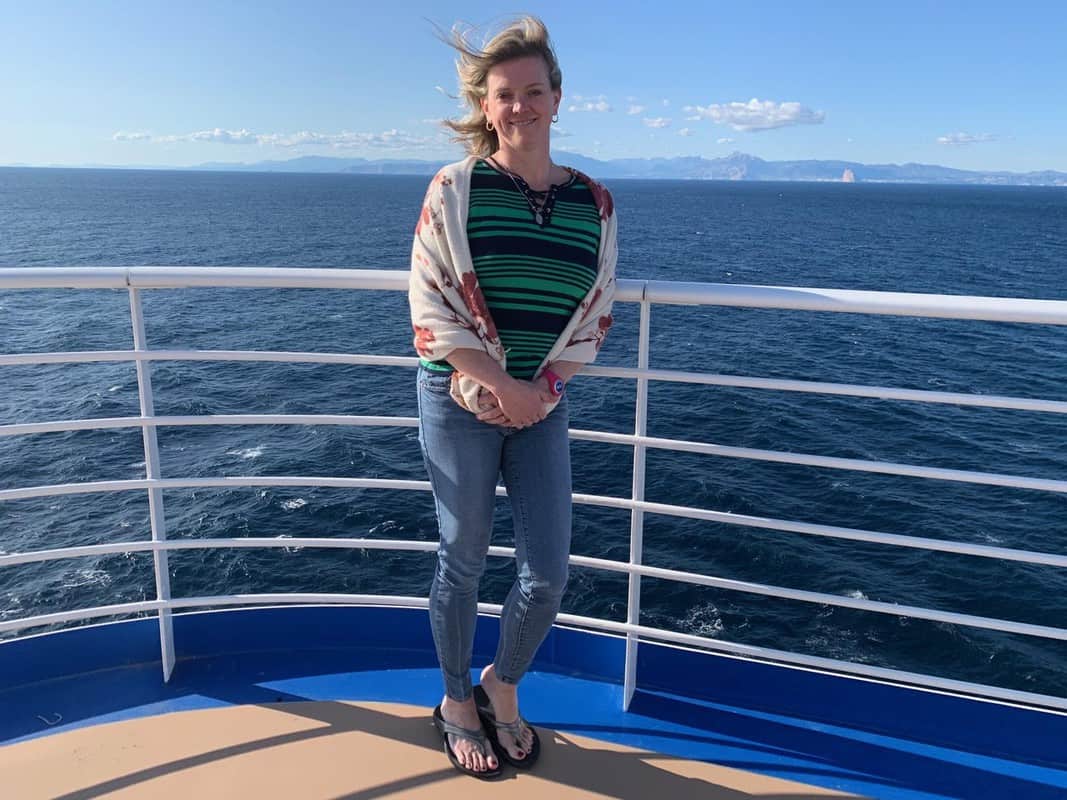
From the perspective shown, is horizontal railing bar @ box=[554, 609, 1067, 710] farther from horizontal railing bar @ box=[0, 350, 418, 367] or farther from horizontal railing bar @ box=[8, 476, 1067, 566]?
horizontal railing bar @ box=[0, 350, 418, 367]

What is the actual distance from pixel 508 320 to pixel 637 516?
29.0 inches

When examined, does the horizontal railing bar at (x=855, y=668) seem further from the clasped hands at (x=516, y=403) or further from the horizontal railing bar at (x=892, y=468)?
the clasped hands at (x=516, y=403)

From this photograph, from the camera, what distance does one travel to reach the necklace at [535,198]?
69.5 inches

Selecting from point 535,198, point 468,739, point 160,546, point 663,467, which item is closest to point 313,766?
point 468,739

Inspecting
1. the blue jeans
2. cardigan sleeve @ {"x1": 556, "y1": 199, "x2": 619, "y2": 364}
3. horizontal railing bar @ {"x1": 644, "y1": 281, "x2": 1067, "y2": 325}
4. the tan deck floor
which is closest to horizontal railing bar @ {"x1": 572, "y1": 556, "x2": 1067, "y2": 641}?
the blue jeans

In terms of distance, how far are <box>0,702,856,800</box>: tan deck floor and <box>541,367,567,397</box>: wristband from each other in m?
0.95

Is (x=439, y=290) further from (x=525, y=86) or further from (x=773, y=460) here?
(x=773, y=460)

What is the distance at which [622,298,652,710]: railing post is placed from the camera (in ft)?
6.87

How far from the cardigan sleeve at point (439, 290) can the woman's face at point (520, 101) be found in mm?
181

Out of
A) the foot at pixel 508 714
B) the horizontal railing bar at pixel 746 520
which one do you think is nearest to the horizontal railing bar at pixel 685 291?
the horizontal railing bar at pixel 746 520

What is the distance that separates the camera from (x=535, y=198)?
178 cm

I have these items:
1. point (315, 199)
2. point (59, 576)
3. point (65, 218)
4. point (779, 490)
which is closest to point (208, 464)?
point (59, 576)

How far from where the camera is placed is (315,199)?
112812 millimetres

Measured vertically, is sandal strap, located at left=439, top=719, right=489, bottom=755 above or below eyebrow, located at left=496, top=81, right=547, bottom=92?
below
